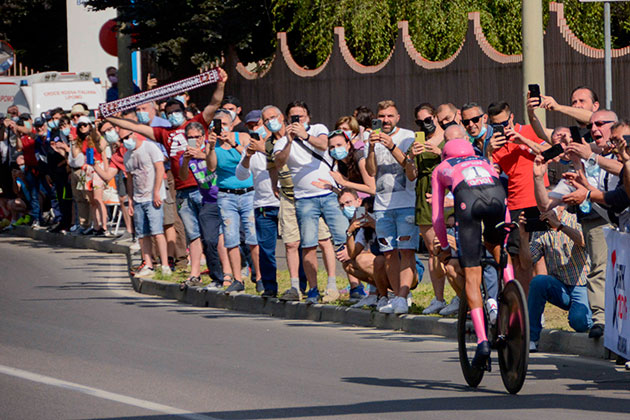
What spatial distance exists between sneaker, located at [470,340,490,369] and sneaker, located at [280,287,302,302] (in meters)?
5.44

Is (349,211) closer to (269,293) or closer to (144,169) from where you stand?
(269,293)

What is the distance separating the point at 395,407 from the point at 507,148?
403 cm

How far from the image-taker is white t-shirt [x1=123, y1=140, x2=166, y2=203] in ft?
58.6

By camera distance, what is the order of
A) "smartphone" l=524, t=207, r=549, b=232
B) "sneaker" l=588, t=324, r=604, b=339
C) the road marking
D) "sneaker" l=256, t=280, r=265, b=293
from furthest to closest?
"sneaker" l=256, t=280, r=265, b=293, "smartphone" l=524, t=207, r=549, b=232, "sneaker" l=588, t=324, r=604, b=339, the road marking

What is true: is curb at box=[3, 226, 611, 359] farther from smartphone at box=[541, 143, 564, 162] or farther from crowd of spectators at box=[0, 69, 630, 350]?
smartphone at box=[541, 143, 564, 162]

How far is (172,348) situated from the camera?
12383mm

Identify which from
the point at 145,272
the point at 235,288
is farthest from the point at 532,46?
the point at 145,272

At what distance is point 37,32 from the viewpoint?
170ft

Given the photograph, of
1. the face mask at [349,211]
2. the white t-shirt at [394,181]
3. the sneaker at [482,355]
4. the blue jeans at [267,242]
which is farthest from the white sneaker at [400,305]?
the sneaker at [482,355]

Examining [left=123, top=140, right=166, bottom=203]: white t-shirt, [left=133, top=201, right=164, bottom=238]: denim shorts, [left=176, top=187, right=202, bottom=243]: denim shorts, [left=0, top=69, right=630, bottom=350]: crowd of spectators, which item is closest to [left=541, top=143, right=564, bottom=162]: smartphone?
[left=0, top=69, right=630, bottom=350]: crowd of spectators

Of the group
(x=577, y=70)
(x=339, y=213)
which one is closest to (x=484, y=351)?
(x=339, y=213)

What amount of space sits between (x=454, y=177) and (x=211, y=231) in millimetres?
6666

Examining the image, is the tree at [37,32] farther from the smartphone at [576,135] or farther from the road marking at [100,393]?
the road marking at [100,393]

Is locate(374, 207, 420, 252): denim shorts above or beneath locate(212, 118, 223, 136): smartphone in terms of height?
beneath
